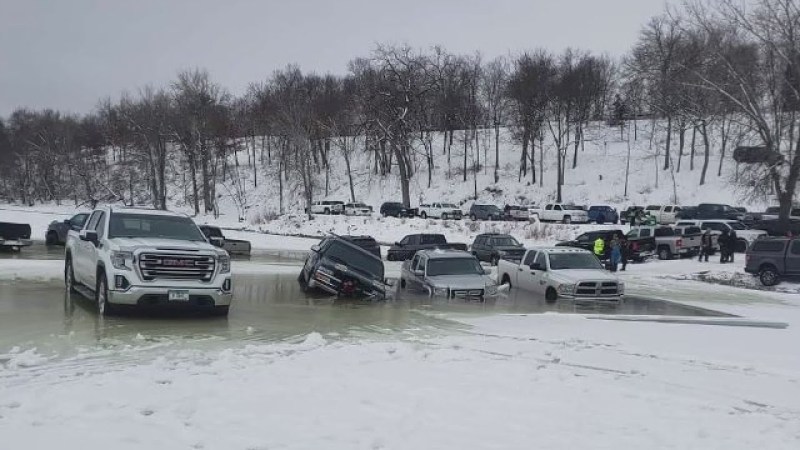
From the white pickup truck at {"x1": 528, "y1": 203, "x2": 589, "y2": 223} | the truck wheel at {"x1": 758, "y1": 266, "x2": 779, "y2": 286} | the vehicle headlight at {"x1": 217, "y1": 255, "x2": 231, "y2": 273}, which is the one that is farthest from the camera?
the white pickup truck at {"x1": 528, "y1": 203, "x2": 589, "y2": 223}

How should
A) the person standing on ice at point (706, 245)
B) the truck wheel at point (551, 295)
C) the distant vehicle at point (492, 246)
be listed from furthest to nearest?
1. the distant vehicle at point (492, 246)
2. the person standing on ice at point (706, 245)
3. the truck wheel at point (551, 295)

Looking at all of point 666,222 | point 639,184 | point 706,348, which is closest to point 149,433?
point 706,348

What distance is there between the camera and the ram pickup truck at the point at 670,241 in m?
35.3

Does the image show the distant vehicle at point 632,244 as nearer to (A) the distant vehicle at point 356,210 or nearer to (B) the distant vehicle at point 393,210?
(B) the distant vehicle at point 393,210

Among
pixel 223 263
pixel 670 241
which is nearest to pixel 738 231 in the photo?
pixel 670 241

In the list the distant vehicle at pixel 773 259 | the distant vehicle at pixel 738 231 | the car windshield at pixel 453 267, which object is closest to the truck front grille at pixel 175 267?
the car windshield at pixel 453 267

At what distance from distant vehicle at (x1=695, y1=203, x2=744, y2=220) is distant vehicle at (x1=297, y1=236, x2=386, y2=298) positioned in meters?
37.8

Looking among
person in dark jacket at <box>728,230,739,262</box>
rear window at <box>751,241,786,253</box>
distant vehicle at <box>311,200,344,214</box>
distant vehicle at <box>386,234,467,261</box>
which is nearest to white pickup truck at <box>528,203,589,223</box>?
distant vehicle at <box>311,200,344,214</box>

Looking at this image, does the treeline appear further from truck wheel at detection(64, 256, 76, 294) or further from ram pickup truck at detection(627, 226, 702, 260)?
truck wheel at detection(64, 256, 76, 294)

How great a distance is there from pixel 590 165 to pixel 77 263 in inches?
2594

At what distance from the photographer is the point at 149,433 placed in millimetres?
5965

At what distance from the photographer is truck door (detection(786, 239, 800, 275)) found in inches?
987

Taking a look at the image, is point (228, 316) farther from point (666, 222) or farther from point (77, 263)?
point (666, 222)

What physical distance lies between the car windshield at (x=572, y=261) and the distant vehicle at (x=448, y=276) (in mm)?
1965
